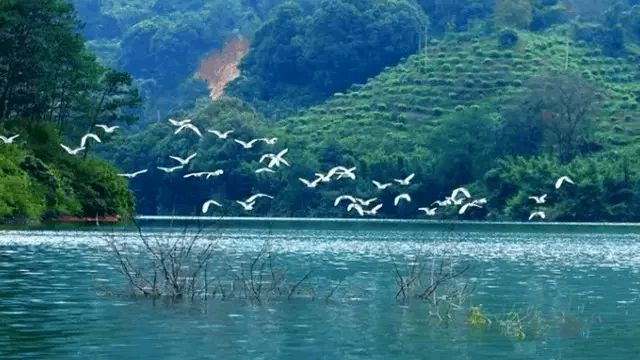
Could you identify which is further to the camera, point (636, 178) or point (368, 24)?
point (368, 24)

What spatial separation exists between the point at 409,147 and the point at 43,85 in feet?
168

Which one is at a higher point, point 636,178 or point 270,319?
point 636,178

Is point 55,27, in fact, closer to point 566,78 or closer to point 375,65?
point 566,78

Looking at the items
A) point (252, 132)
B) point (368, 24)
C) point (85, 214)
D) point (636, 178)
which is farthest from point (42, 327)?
point (368, 24)

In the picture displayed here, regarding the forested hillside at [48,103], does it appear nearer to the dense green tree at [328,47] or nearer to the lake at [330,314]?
the lake at [330,314]

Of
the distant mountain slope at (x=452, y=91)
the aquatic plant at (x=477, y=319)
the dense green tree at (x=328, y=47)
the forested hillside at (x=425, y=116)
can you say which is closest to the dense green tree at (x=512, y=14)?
the forested hillside at (x=425, y=116)

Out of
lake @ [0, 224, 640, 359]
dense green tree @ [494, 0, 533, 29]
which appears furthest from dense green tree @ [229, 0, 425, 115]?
lake @ [0, 224, 640, 359]

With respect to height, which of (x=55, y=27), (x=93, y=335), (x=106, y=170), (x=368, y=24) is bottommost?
(x=93, y=335)

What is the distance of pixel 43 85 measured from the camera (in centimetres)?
9144

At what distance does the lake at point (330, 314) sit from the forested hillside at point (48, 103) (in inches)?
1200

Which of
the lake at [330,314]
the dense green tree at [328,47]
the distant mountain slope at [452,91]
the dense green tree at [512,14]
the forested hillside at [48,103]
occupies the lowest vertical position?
the lake at [330,314]

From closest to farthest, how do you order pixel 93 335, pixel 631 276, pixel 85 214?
pixel 93 335, pixel 631 276, pixel 85 214

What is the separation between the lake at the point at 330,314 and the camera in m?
26.2

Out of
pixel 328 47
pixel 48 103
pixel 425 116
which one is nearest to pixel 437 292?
pixel 48 103
